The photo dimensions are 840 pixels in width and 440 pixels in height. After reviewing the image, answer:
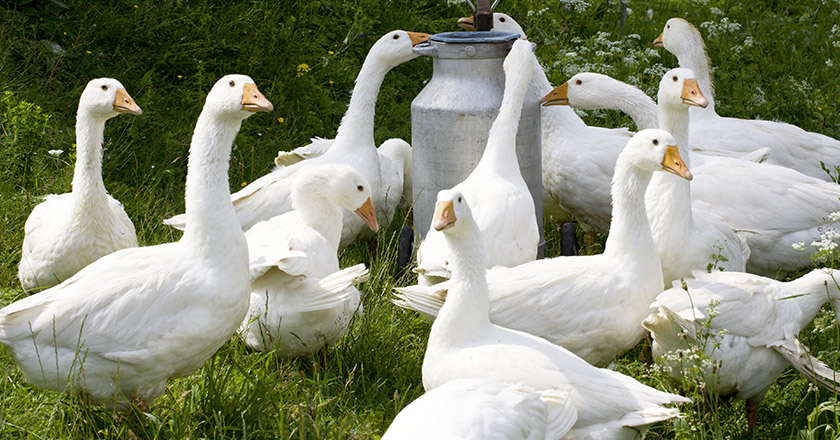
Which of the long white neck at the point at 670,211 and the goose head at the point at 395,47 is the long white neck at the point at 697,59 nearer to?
the goose head at the point at 395,47

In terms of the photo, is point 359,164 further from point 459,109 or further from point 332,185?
point 332,185

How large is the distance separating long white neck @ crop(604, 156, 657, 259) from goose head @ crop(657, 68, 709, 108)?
82cm

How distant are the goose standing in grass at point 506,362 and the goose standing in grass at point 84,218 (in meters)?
2.04

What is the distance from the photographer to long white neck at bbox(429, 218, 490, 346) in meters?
4.10

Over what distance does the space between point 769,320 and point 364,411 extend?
6.55 ft

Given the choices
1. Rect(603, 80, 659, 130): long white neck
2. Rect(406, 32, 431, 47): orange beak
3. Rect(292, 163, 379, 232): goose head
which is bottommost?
Rect(292, 163, 379, 232): goose head

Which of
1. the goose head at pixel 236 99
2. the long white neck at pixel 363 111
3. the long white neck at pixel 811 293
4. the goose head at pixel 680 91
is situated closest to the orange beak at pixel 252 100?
the goose head at pixel 236 99

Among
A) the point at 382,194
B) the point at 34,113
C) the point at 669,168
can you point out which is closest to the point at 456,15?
the point at 382,194

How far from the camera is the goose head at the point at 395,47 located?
6.53 metres

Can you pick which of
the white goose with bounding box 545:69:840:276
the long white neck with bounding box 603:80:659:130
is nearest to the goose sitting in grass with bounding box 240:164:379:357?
the long white neck with bounding box 603:80:659:130

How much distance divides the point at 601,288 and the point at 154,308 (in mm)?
2157

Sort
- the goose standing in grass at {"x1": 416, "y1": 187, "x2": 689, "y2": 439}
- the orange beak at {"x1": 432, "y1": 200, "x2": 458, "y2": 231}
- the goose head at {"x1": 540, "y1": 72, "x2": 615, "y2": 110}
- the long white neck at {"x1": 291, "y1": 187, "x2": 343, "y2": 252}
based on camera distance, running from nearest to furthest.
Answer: the goose standing in grass at {"x1": 416, "y1": 187, "x2": 689, "y2": 439} < the orange beak at {"x1": 432, "y1": 200, "x2": 458, "y2": 231} < the long white neck at {"x1": 291, "y1": 187, "x2": 343, "y2": 252} < the goose head at {"x1": 540, "y1": 72, "x2": 615, "y2": 110}

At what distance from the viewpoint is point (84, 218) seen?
508cm

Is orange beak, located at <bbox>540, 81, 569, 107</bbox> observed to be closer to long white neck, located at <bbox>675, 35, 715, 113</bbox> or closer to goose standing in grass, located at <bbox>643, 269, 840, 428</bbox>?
long white neck, located at <bbox>675, 35, 715, 113</bbox>
